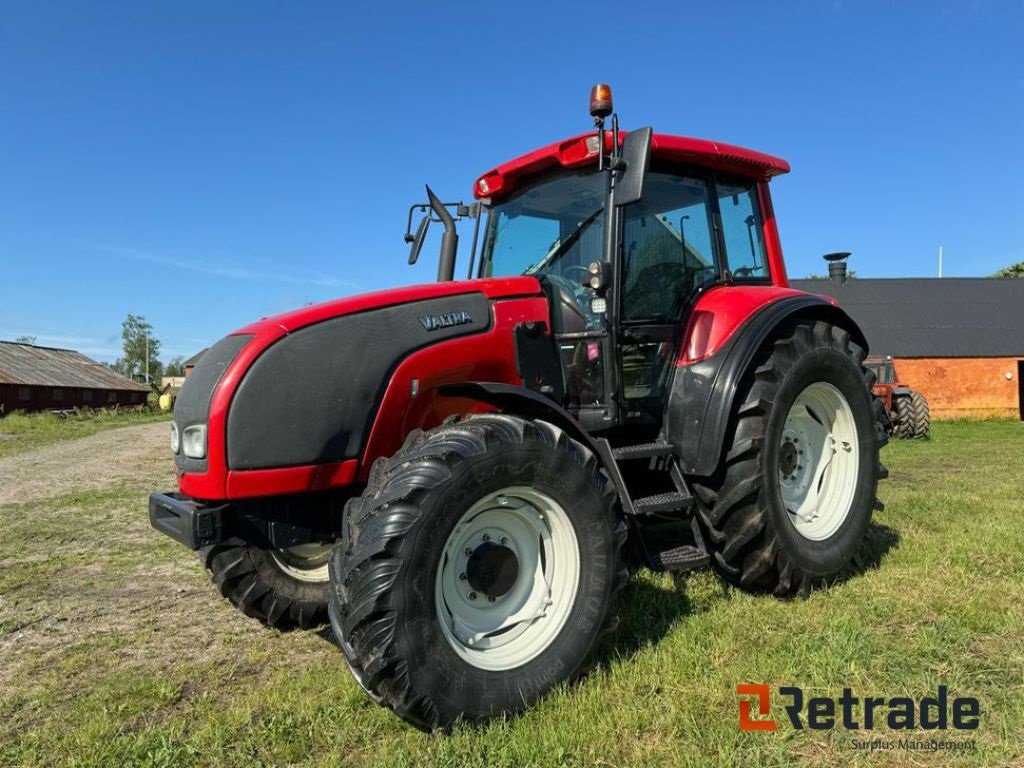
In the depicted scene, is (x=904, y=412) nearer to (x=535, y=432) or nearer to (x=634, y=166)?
(x=634, y=166)

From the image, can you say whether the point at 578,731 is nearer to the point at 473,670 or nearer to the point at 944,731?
the point at 473,670

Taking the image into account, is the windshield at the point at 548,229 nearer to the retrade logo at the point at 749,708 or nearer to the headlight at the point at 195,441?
the headlight at the point at 195,441

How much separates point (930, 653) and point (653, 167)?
2.65m

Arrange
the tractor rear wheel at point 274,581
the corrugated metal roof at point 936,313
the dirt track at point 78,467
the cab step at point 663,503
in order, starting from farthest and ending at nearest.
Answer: the corrugated metal roof at point 936,313
the dirt track at point 78,467
the tractor rear wheel at point 274,581
the cab step at point 663,503

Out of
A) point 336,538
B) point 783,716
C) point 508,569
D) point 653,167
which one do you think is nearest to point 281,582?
point 336,538

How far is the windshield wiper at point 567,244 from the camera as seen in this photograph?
3962 mm

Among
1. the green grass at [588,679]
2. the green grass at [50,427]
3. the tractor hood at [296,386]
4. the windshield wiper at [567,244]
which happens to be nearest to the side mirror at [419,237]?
the windshield wiper at [567,244]

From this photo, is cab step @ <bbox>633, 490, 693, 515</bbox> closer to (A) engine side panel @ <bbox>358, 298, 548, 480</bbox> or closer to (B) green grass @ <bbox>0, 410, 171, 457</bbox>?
(A) engine side panel @ <bbox>358, 298, 548, 480</bbox>

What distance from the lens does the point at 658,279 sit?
4105mm

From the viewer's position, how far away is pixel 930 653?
3.18 meters

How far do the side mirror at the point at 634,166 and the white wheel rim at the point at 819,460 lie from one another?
1669 millimetres

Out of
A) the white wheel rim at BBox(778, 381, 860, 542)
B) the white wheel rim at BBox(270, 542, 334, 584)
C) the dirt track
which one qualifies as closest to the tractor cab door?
the white wheel rim at BBox(778, 381, 860, 542)

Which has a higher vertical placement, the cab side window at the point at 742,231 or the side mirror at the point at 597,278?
the cab side window at the point at 742,231

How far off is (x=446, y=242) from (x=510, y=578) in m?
2.43
